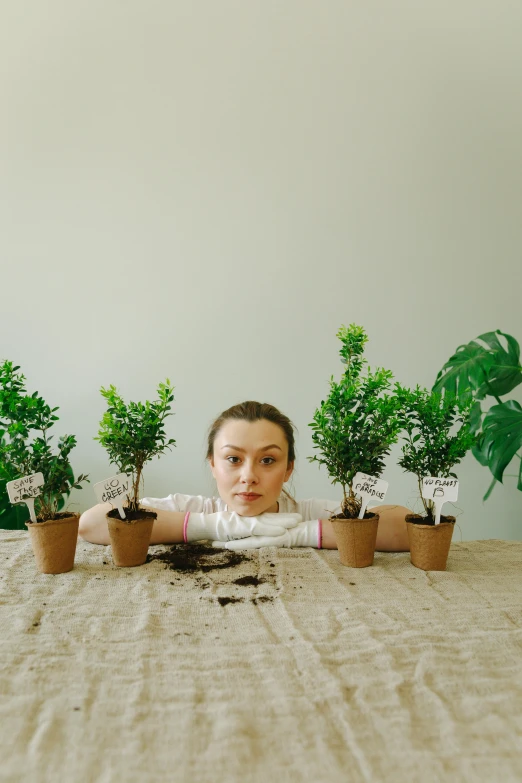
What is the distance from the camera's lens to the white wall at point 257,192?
2.37 meters

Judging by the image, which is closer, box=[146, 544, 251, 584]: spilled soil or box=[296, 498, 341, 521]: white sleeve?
box=[146, 544, 251, 584]: spilled soil

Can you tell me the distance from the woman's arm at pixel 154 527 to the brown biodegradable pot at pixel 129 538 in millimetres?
163

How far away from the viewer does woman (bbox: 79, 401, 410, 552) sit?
134cm

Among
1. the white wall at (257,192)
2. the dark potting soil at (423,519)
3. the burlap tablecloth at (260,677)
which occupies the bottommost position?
the burlap tablecloth at (260,677)

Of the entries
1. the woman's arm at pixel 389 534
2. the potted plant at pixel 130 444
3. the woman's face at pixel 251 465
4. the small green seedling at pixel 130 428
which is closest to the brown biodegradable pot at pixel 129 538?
the potted plant at pixel 130 444

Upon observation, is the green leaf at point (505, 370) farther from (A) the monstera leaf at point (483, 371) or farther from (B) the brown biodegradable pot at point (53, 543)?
(B) the brown biodegradable pot at point (53, 543)

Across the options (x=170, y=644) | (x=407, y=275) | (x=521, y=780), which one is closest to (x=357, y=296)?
(x=407, y=275)

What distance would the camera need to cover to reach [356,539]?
1188 mm

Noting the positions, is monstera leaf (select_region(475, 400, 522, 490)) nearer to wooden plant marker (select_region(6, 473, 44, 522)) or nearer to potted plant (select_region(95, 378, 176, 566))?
potted plant (select_region(95, 378, 176, 566))

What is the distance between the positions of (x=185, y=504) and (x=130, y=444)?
0.44 meters

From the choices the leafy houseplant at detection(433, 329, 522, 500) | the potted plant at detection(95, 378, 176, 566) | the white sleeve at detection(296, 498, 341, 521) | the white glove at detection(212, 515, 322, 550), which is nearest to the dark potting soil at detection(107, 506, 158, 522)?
the potted plant at detection(95, 378, 176, 566)

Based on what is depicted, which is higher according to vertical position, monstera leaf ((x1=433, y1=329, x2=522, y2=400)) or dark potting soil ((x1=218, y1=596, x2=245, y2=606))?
monstera leaf ((x1=433, y1=329, x2=522, y2=400))

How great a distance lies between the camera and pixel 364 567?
47.6 inches

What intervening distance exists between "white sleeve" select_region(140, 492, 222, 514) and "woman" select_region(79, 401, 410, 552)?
16 cm
